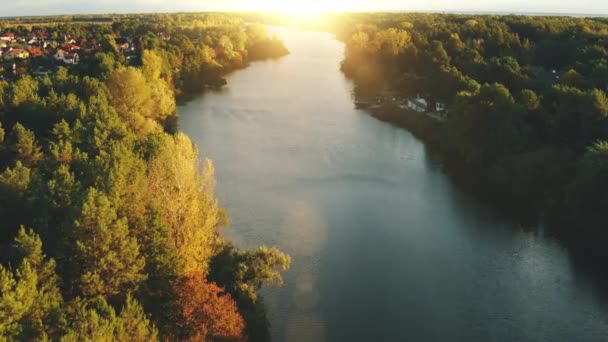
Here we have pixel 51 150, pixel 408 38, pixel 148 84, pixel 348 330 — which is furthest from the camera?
pixel 408 38

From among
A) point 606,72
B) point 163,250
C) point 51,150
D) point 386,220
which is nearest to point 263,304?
point 163,250

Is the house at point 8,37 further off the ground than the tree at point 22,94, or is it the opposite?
the house at point 8,37

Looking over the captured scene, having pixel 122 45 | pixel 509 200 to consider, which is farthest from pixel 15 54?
pixel 509 200

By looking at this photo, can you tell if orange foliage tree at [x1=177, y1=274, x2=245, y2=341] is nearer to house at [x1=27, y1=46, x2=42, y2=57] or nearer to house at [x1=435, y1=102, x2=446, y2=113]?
house at [x1=435, y1=102, x2=446, y2=113]

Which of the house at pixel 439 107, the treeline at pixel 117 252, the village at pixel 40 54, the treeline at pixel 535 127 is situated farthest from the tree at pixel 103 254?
the village at pixel 40 54

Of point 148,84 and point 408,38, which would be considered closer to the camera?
point 148,84

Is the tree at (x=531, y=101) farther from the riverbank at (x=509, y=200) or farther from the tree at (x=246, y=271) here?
the tree at (x=246, y=271)

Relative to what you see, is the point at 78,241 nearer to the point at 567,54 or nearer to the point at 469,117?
the point at 469,117
